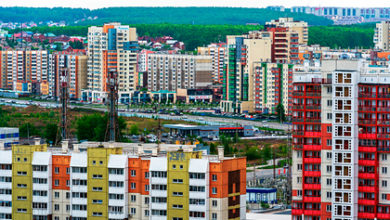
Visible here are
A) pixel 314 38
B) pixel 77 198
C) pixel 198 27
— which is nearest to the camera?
pixel 77 198

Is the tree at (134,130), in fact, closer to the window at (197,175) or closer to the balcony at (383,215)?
the window at (197,175)

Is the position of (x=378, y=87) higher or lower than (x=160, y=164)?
higher

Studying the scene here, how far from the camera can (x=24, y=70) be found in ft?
413

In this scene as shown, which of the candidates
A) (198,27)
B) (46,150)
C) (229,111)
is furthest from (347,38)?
(46,150)

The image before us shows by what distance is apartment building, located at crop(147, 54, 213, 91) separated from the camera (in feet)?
379

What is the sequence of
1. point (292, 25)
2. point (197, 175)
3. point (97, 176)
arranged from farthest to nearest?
point (292, 25), point (97, 176), point (197, 175)

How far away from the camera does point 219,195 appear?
39188mm

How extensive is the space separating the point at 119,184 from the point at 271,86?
59.0 meters

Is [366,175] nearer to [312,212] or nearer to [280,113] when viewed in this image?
[312,212]

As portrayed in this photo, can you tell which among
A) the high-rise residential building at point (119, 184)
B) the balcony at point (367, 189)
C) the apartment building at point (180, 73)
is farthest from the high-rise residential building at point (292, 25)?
the balcony at point (367, 189)

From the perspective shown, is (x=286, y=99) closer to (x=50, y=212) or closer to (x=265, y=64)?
(x=265, y=64)

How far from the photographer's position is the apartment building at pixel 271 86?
9662 centimetres

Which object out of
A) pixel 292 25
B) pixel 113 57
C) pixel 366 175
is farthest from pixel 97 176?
pixel 292 25

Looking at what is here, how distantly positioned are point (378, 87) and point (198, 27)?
14410cm
